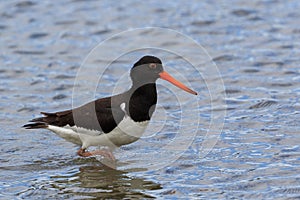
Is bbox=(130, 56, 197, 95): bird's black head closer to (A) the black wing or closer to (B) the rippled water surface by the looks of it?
(A) the black wing

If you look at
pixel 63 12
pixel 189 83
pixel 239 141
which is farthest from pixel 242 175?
pixel 63 12

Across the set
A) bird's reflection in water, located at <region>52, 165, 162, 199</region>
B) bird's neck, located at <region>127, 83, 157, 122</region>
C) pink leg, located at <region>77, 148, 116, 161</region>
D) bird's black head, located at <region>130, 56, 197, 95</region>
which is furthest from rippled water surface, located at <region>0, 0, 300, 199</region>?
bird's black head, located at <region>130, 56, 197, 95</region>

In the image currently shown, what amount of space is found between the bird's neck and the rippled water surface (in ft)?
2.39

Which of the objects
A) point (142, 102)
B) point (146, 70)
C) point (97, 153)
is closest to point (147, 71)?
point (146, 70)

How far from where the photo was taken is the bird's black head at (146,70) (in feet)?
29.9

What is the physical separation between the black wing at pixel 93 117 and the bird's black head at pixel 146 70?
1.41ft

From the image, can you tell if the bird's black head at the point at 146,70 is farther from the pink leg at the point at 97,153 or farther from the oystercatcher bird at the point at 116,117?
the pink leg at the point at 97,153

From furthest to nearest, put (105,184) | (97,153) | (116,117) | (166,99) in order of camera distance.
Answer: (166,99), (97,153), (116,117), (105,184)

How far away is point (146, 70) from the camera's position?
9133mm

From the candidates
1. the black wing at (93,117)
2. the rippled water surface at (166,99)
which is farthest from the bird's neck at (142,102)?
the rippled water surface at (166,99)

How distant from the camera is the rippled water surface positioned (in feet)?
28.1

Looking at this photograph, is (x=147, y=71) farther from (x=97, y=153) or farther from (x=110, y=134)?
(x=97, y=153)

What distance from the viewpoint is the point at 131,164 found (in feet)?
30.8

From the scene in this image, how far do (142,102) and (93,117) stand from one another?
Result: 700 mm
